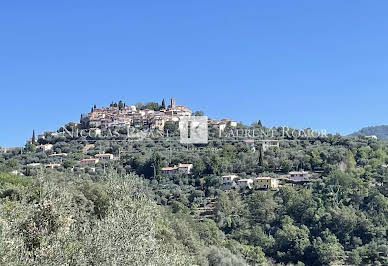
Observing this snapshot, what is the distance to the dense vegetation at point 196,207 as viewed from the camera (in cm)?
1023

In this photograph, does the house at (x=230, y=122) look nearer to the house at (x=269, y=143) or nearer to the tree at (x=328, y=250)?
the house at (x=269, y=143)

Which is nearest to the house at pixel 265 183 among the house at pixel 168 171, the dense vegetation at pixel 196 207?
the dense vegetation at pixel 196 207

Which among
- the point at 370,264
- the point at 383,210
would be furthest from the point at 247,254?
the point at 383,210

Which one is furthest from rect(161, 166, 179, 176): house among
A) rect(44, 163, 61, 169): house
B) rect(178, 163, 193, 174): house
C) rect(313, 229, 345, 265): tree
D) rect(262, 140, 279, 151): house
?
rect(313, 229, 345, 265): tree

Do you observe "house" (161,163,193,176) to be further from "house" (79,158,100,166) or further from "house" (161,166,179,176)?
"house" (79,158,100,166)

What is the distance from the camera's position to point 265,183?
63.8 metres

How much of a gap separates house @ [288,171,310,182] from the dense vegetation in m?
2.27

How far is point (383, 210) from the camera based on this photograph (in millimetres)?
56750

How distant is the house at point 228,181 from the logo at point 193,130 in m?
17.7

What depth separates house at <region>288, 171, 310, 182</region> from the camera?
219ft

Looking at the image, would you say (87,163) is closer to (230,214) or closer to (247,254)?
(230,214)

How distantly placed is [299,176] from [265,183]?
5.95m

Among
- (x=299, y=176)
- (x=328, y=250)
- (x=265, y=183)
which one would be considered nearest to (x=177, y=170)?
(x=265, y=183)

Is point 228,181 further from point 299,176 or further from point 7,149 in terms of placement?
point 7,149
